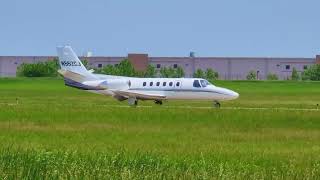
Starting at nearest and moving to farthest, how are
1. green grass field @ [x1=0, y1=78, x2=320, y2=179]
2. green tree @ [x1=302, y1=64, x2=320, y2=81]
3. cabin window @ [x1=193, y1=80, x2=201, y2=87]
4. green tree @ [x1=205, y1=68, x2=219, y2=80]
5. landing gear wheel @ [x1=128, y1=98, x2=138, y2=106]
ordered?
green grass field @ [x1=0, y1=78, x2=320, y2=179]
landing gear wheel @ [x1=128, y1=98, x2=138, y2=106]
cabin window @ [x1=193, y1=80, x2=201, y2=87]
green tree @ [x1=302, y1=64, x2=320, y2=81]
green tree @ [x1=205, y1=68, x2=219, y2=80]

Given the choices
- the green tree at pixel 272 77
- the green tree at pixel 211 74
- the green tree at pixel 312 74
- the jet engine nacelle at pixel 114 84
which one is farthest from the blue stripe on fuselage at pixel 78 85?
the green tree at pixel 272 77

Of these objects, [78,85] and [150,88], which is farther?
[78,85]

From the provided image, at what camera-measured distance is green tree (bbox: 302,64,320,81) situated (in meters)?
170

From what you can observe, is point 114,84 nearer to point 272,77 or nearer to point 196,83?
point 196,83

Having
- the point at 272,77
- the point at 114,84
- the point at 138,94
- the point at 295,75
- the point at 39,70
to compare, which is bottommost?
the point at 272,77

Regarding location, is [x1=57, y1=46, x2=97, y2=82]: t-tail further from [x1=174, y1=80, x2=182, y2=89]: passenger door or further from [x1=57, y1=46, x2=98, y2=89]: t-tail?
[x1=174, y1=80, x2=182, y2=89]: passenger door

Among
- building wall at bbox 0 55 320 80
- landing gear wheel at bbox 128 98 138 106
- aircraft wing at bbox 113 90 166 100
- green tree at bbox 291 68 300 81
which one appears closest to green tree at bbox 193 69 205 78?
building wall at bbox 0 55 320 80

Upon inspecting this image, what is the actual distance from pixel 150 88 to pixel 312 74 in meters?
116

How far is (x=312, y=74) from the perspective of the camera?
172 meters

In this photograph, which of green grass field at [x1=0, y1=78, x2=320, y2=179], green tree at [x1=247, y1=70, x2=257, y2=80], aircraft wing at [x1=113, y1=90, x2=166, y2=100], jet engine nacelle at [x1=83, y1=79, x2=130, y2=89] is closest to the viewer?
green grass field at [x1=0, y1=78, x2=320, y2=179]

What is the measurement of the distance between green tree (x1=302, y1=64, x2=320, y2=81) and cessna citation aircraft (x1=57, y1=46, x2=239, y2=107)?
365ft

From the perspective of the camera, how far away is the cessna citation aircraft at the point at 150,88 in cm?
5756

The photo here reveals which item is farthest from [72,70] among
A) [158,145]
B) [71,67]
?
[158,145]

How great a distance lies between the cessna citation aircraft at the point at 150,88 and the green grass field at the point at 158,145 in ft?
51.1
